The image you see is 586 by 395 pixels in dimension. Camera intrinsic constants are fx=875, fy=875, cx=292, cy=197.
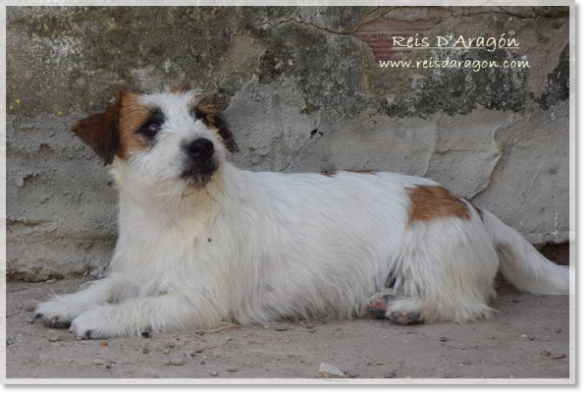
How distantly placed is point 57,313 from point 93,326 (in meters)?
0.43

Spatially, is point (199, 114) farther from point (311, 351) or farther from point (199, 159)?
point (311, 351)

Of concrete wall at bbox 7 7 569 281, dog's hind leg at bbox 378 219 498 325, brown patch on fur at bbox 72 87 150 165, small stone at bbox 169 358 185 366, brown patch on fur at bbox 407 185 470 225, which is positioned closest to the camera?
small stone at bbox 169 358 185 366

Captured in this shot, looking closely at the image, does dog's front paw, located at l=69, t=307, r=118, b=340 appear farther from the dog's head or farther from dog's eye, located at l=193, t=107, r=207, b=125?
dog's eye, located at l=193, t=107, r=207, b=125

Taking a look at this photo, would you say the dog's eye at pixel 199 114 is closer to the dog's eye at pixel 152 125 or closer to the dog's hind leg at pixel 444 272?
the dog's eye at pixel 152 125

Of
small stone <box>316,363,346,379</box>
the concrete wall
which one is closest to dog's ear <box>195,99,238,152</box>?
A: the concrete wall

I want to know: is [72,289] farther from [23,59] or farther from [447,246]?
[447,246]

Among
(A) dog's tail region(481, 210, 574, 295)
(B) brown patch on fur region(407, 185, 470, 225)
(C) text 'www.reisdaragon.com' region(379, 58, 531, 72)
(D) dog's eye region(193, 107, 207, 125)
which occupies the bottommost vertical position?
(A) dog's tail region(481, 210, 574, 295)

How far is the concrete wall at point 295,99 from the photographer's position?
6.30 metres

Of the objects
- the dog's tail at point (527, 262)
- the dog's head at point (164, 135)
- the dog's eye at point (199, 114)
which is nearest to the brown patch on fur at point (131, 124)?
the dog's head at point (164, 135)

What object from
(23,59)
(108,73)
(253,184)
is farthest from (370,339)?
(23,59)

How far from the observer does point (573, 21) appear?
625 cm

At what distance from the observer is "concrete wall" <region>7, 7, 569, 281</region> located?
630 cm

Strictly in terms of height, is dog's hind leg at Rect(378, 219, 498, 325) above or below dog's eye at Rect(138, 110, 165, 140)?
below

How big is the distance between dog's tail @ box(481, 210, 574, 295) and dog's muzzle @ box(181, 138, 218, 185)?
2120mm
